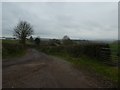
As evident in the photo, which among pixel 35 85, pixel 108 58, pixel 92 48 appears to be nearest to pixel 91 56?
pixel 92 48

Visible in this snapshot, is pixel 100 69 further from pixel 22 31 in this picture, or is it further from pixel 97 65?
pixel 22 31

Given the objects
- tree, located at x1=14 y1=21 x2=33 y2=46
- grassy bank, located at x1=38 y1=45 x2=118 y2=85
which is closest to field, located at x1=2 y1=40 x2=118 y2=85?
A: grassy bank, located at x1=38 y1=45 x2=118 y2=85

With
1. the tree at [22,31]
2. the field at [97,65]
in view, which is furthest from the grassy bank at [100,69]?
the tree at [22,31]

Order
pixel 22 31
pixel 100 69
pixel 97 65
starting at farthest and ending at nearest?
1. pixel 22 31
2. pixel 97 65
3. pixel 100 69

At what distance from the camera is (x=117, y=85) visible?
6.85m

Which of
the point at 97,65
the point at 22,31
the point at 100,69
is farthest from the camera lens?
the point at 22,31

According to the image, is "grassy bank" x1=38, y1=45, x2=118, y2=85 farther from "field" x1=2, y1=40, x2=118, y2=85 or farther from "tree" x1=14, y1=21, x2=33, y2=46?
"tree" x1=14, y1=21, x2=33, y2=46

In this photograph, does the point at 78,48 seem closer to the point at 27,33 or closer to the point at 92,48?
the point at 92,48

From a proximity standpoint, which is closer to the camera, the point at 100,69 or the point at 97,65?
the point at 100,69

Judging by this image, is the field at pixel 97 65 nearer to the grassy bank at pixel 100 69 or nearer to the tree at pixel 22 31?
the grassy bank at pixel 100 69

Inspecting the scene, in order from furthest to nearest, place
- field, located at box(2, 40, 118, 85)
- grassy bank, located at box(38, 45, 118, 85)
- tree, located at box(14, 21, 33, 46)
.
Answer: tree, located at box(14, 21, 33, 46)
field, located at box(2, 40, 118, 85)
grassy bank, located at box(38, 45, 118, 85)

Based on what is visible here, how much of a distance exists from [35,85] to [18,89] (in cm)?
75

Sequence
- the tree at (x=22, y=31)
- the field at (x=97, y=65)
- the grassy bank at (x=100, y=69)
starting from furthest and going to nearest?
the tree at (x=22, y=31) < the field at (x=97, y=65) < the grassy bank at (x=100, y=69)

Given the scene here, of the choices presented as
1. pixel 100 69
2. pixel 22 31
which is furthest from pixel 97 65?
pixel 22 31
